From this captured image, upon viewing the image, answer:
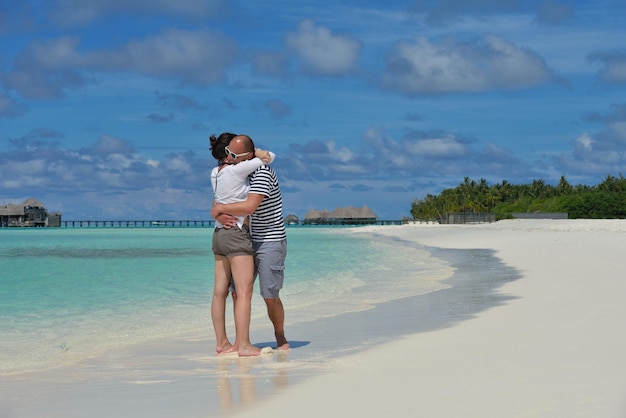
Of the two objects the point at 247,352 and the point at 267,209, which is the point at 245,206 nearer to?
the point at 267,209

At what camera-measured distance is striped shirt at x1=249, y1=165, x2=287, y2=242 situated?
664cm

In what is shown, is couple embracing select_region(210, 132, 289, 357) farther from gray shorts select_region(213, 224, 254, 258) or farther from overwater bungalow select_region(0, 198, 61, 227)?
overwater bungalow select_region(0, 198, 61, 227)

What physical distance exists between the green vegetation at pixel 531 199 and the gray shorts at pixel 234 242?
3519 inches

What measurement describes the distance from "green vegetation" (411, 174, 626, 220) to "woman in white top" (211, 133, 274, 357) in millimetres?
89304

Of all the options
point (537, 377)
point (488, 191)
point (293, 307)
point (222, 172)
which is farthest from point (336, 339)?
point (488, 191)

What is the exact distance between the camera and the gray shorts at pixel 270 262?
22.3 ft

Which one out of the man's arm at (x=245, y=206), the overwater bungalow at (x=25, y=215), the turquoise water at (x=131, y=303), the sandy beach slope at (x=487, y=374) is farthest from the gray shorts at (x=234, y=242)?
the overwater bungalow at (x=25, y=215)

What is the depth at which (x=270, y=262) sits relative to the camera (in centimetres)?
679

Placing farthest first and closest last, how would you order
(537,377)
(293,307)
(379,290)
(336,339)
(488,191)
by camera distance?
1. (488,191)
2. (379,290)
3. (293,307)
4. (336,339)
5. (537,377)

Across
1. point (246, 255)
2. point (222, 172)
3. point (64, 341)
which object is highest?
point (222, 172)

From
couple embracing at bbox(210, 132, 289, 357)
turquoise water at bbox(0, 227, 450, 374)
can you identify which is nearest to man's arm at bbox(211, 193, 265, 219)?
couple embracing at bbox(210, 132, 289, 357)

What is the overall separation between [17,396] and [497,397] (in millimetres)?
3143

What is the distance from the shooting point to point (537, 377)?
5121 millimetres

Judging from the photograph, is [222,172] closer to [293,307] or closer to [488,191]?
[293,307]
